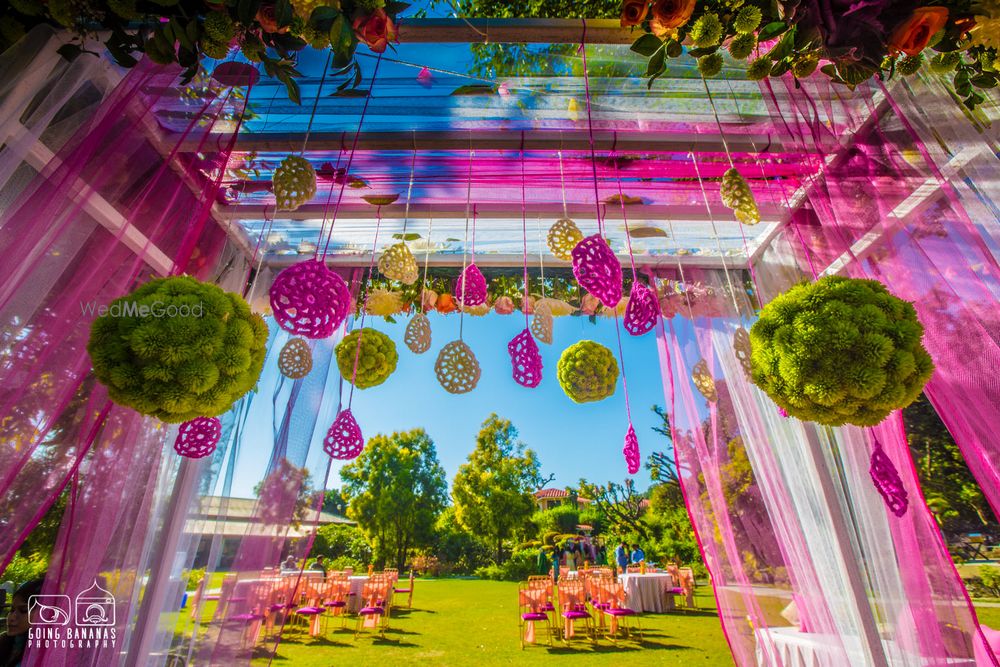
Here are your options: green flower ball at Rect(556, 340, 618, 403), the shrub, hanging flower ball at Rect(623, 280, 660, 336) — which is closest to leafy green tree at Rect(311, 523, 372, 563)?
the shrub

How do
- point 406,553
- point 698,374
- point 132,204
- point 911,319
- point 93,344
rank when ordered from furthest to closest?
point 406,553
point 698,374
point 132,204
point 911,319
point 93,344

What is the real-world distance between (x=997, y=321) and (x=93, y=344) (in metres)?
2.57

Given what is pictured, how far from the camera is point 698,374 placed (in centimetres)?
274

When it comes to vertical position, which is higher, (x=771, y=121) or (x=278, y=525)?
(x=771, y=121)

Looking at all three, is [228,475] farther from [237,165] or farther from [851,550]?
[851,550]

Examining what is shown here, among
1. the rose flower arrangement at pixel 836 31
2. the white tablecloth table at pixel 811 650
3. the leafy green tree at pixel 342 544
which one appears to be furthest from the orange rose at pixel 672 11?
the leafy green tree at pixel 342 544

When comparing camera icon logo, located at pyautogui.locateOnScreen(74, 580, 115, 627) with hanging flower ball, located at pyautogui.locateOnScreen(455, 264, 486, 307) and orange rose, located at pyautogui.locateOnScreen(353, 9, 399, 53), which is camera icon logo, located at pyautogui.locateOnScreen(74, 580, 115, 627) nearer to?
hanging flower ball, located at pyautogui.locateOnScreen(455, 264, 486, 307)

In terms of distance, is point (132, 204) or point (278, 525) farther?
point (278, 525)

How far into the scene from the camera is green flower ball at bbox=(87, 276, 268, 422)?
1.07 m

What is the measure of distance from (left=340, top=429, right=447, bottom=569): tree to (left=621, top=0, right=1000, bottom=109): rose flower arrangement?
19775 mm

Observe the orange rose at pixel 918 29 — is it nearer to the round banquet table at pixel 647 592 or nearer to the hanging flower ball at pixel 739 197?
the hanging flower ball at pixel 739 197

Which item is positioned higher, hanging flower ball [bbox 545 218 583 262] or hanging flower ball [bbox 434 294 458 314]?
hanging flower ball [bbox 434 294 458 314]

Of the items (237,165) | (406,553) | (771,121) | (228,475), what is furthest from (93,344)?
(406,553)

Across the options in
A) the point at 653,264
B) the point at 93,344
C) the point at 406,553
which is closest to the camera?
the point at 93,344
